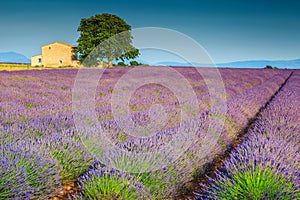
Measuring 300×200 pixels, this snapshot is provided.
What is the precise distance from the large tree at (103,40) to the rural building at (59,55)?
4085mm

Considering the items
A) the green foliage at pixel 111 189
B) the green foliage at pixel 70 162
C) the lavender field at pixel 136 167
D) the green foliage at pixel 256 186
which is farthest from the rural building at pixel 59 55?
the green foliage at pixel 256 186

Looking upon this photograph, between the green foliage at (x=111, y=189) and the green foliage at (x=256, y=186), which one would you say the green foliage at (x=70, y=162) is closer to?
the green foliage at (x=111, y=189)

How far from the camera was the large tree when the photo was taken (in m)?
28.9

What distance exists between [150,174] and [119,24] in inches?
1290

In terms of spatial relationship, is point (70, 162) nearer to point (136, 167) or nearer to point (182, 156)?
point (136, 167)

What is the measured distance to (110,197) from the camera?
1.97 m

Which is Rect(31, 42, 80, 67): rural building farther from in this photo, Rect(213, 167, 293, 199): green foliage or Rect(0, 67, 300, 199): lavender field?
Rect(213, 167, 293, 199): green foliage

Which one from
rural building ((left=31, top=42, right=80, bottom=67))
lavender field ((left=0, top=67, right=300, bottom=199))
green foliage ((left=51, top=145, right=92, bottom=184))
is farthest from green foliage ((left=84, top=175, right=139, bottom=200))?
rural building ((left=31, top=42, right=80, bottom=67))

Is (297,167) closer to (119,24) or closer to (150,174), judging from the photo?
(150,174)

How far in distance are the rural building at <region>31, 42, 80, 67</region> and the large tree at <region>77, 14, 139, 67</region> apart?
409cm

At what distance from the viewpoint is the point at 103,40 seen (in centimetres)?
3083

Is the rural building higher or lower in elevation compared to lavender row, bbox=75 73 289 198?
higher

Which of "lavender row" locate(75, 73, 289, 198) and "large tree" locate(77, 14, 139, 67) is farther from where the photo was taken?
"large tree" locate(77, 14, 139, 67)

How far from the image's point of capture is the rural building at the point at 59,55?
121 ft
